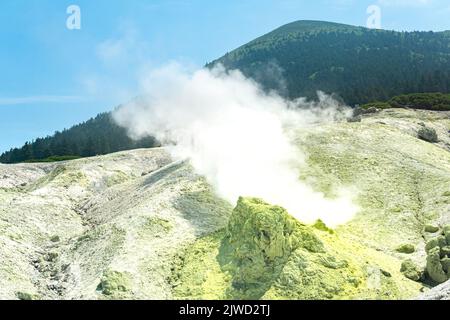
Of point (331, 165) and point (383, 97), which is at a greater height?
point (383, 97)

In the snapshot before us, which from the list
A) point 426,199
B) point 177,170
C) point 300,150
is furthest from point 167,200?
point 426,199

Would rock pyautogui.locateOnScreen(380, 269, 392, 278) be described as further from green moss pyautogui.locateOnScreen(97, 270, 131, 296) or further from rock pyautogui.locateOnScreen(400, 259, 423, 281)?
green moss pyautogui.locateOnScreen(97, 270, 131, 296)

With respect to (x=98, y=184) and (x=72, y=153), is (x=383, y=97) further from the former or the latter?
(x=98, y=184)

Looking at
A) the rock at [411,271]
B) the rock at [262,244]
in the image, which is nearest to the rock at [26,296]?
the rock at [262,244]

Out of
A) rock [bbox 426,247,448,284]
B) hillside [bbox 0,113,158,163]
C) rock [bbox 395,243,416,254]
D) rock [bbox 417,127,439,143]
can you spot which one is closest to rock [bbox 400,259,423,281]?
rock [bbox 426,247,448,284]

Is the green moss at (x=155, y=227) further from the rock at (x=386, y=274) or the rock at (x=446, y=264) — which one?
the rock at (x=446, y=264)
